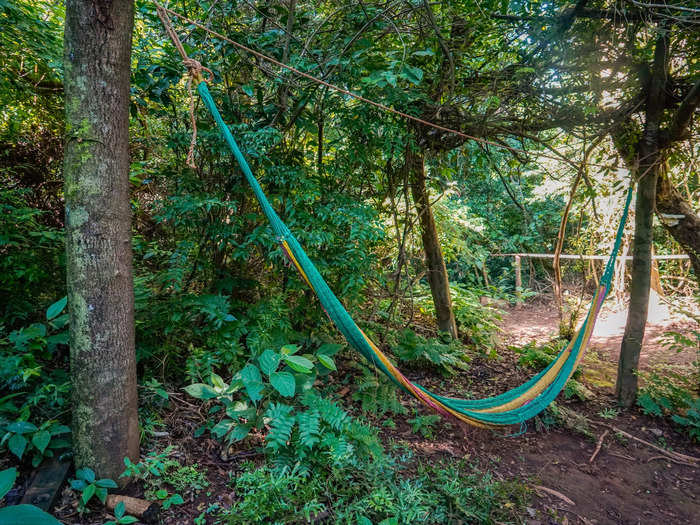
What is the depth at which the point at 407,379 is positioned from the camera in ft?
5.25

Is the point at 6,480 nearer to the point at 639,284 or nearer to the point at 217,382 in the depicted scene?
the point at 217,382

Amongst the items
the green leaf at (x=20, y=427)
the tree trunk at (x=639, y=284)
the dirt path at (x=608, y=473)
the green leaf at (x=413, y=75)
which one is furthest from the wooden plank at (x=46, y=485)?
the tree trunk at (x=639, y=284)

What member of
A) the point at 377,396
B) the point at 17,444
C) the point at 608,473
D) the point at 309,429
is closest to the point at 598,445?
the point at 608,473

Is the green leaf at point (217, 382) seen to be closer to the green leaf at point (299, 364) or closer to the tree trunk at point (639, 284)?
the green leaf at point (299, 364)

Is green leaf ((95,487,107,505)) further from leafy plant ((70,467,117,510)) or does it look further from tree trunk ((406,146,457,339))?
tree trunk ((406,146,457,339))

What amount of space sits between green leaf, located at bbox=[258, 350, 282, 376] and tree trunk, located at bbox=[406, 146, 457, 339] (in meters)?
1.75

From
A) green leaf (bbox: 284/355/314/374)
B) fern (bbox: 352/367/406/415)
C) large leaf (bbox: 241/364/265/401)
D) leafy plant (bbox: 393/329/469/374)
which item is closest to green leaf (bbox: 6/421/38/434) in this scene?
large leaf (bbox: 241/364/265/401)

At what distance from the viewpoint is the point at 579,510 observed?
146 cm

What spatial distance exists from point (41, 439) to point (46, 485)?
130 mm

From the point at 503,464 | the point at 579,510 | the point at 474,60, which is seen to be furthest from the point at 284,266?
the point at 474,60

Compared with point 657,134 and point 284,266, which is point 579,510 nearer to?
point 284,266

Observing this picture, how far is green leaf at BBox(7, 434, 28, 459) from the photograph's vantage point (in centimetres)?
102

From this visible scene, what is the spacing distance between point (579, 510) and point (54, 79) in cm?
340

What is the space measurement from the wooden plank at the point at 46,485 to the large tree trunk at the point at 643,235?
9.56 feet
